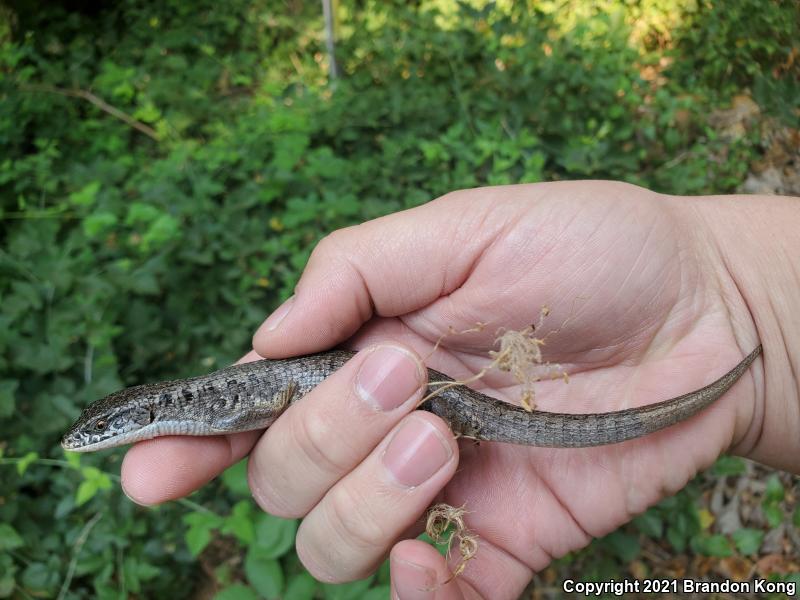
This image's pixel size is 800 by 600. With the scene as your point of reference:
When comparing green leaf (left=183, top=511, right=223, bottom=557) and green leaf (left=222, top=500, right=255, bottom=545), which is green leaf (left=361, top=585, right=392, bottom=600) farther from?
green leaf (left=183, top=511, right=223, bottom=557)

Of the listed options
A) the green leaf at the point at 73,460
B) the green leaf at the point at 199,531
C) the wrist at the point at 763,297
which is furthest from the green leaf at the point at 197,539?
the wrist at the point at 763,297

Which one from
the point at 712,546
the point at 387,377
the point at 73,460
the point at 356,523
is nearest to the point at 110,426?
the point at 73,460

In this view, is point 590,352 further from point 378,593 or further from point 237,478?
point 237,478

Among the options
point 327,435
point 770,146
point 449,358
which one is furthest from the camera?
point 770,146

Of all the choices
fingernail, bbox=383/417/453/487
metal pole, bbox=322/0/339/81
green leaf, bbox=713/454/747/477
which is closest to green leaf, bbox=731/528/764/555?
green leaf, bbox=713/454/747/477

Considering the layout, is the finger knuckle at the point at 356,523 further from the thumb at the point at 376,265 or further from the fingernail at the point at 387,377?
the thumb at the point at 376,265

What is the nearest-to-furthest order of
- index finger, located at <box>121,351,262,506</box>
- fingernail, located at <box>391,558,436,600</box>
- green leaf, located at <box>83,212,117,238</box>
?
fingernail, located at <box>391,558,436,600</box>
index finger, located at <box>121,351,262,506</box>
green leaf, located at <box>83,212,117,238</box>

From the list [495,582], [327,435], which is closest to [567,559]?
[495,582]

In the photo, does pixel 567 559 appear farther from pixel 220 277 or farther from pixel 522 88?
pixel 522 88
